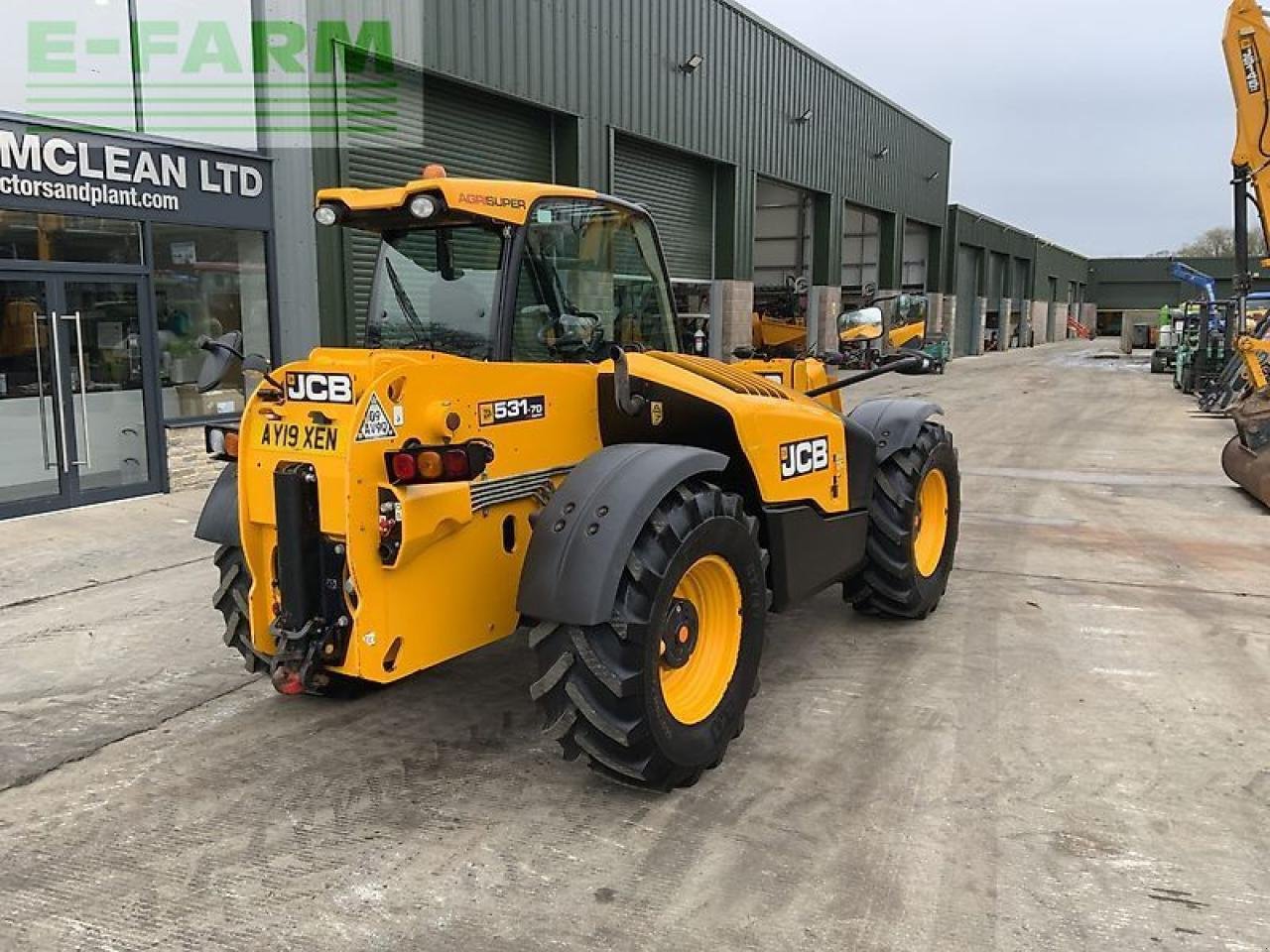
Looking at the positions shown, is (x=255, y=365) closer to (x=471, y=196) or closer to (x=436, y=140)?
(x=471, y=196)

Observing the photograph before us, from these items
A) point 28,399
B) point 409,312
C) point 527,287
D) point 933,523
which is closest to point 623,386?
point 527,287

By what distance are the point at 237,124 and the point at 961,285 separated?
3691cm

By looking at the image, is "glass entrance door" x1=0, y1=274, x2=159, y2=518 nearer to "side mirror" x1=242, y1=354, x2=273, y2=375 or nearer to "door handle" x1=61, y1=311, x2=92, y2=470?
"door handle" x1=61, y1=311, x2=92, y2=470

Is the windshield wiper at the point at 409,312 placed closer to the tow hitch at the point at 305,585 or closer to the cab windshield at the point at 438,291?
the cab windshield at the point at 438,291

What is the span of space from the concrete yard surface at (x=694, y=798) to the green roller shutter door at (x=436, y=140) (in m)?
6.11

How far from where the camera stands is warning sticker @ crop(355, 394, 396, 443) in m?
3.21

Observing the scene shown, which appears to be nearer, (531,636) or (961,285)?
(531,636)

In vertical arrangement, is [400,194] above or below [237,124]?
below

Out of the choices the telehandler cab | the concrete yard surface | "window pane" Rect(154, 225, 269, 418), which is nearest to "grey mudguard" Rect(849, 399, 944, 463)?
the telehandler cab

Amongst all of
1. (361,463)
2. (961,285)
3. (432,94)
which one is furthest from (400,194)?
(961,285)

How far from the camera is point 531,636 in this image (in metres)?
3.46

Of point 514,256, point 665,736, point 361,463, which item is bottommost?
point 665,736

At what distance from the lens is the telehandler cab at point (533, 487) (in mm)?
3332

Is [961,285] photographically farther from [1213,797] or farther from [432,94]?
[1213,797]
